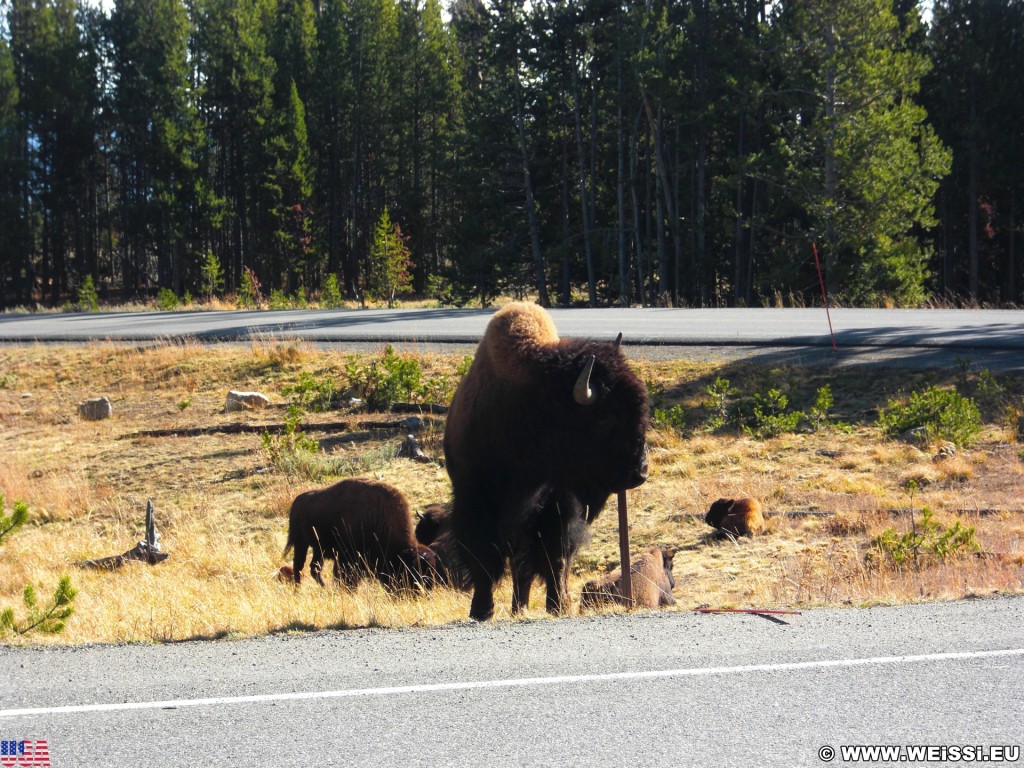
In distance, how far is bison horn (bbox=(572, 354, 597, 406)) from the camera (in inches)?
255

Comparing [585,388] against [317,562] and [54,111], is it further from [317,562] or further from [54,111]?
[54,111]

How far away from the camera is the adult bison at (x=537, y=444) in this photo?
6727mm

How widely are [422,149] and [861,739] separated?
54.2 meters

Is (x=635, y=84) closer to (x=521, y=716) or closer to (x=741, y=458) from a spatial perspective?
(x=741, y=458)

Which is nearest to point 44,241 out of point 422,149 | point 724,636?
point 422,149

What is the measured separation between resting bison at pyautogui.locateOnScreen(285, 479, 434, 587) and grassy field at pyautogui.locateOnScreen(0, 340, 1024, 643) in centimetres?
51

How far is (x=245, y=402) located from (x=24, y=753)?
12398 mm

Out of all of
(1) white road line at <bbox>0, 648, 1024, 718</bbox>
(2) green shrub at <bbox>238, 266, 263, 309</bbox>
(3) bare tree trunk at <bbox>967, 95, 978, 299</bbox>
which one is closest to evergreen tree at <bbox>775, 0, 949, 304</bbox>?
(3) bare tree trunk at <bbox>967, 95, 978, 299</bbox>

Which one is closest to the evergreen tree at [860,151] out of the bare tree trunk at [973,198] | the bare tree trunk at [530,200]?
the bare tree trunk at [973,198]

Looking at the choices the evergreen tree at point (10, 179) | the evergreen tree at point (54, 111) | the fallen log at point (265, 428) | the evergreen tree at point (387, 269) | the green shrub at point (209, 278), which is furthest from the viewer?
the evergreen tree at point (54, 111)

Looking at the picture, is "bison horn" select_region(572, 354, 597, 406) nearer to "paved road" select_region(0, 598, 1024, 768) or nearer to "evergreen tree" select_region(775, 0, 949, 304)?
"paved road" select_region(0, 598, 1024, 768)

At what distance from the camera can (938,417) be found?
1254 cm

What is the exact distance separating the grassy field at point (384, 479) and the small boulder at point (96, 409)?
0.15 m

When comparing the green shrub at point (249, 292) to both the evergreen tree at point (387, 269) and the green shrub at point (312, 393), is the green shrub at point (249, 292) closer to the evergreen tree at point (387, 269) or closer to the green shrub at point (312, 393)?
the evergreen tree at point (387, 269)
